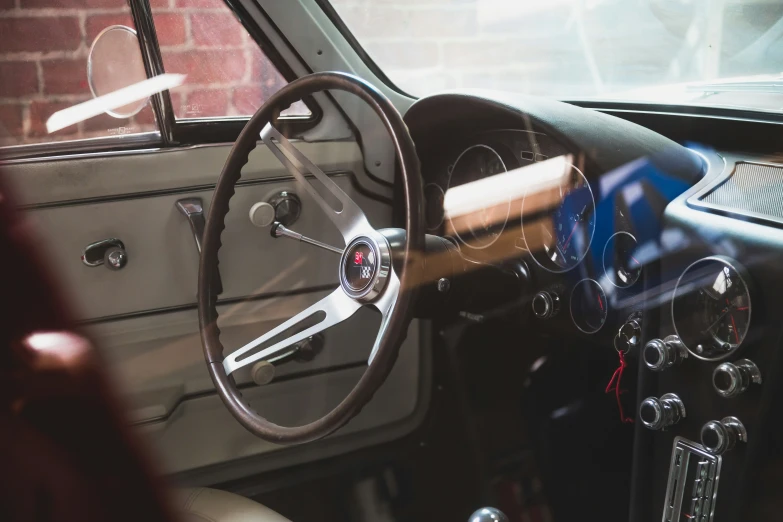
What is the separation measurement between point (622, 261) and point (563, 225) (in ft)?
0.53

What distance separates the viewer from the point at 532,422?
5.92ft

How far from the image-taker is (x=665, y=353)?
3.98 feet

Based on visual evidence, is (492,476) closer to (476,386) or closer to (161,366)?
(476,386)

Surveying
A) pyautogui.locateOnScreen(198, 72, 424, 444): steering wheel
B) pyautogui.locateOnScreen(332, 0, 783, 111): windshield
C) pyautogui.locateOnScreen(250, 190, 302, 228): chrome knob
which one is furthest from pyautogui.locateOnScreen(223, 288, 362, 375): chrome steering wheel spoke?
pyautogui.locateOnScreen(332, 0, 783, 111): windshield

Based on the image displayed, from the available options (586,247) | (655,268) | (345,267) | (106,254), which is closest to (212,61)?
(106,254)

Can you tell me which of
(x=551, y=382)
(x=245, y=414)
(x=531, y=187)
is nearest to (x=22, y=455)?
(x=245, y=414)

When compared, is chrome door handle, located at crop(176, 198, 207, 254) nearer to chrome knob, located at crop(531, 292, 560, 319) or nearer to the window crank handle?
the window crank handle

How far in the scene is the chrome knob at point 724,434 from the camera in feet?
3.73

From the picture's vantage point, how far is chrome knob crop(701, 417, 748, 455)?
114 cm

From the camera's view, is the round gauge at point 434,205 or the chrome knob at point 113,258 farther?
the round gauge at point 434,205

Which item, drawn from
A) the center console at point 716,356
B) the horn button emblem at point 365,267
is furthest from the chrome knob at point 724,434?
the horn button emblem at point 365,267

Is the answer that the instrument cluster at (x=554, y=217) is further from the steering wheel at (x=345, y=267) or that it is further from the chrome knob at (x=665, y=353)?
the steering wheel at (x=345, y=267)

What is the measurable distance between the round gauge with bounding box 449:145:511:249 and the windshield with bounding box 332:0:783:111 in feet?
0.73

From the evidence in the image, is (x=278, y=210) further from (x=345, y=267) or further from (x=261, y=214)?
(x=345, y=267)
